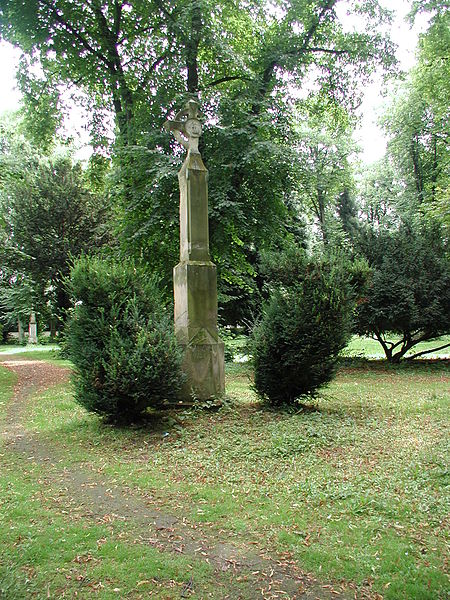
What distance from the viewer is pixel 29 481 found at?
18.2ft

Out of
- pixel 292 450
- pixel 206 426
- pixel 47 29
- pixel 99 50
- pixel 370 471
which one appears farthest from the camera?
pixel 99 50

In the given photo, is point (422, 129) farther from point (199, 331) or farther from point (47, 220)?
point (199, 331)

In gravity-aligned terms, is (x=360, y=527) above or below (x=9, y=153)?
below

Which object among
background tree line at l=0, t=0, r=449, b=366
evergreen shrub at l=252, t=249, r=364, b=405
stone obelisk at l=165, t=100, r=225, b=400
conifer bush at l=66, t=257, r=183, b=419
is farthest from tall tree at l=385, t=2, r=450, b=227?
conifer bush at l=66, t=257, r=183, b=419

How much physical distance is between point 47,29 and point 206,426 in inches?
585

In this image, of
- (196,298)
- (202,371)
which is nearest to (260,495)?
(202,371)

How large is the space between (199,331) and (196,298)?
599mm

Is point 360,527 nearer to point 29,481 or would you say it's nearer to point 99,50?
point 29,481

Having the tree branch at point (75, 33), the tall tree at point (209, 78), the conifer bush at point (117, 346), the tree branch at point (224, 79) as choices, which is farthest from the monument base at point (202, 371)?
the tree branch at point (75, 33)

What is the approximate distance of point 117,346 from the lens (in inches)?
296

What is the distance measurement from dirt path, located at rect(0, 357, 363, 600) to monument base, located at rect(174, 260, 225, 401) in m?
2.69

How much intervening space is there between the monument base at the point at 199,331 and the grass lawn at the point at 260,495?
0.58m

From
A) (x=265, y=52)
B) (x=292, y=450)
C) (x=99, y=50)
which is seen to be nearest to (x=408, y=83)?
(x=265, y=52)

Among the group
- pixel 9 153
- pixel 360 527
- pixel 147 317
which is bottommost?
pixel 360 527
